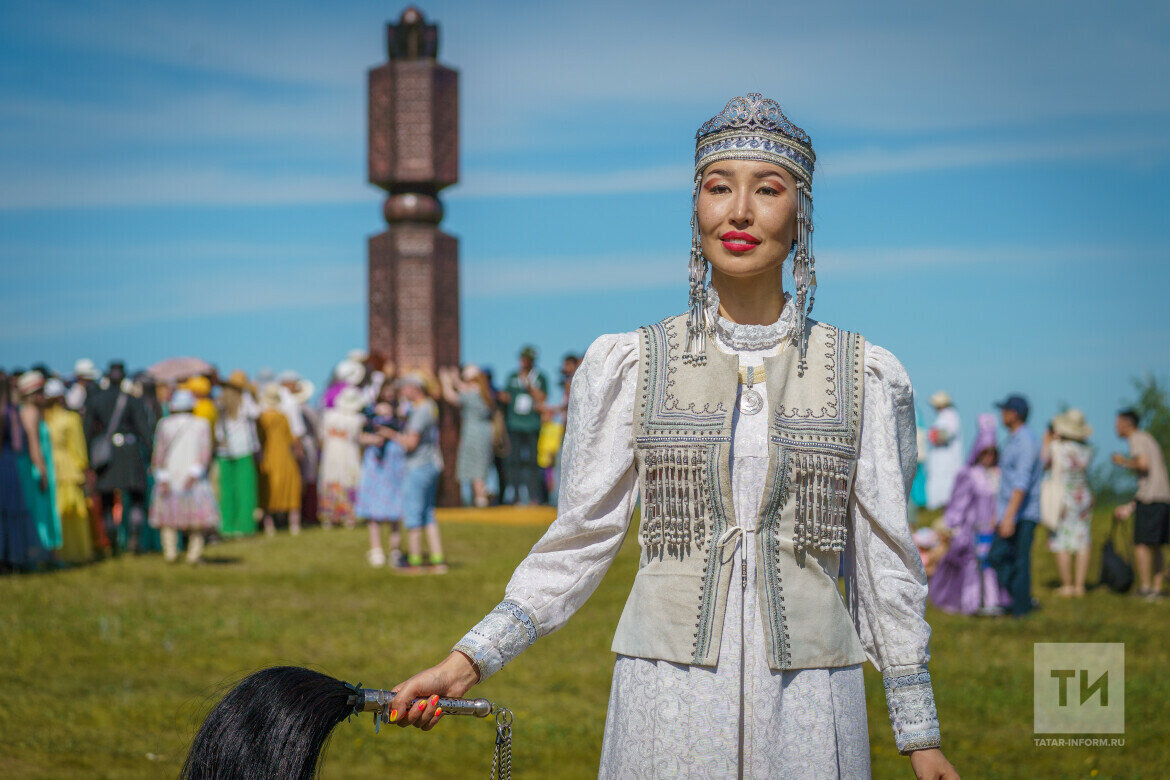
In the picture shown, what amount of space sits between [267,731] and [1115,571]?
12.9 m

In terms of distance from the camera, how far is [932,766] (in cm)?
277

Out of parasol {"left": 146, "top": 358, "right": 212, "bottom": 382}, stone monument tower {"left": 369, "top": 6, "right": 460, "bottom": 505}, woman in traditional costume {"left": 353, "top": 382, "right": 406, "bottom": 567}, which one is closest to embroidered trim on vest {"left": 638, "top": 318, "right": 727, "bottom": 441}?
woman in traditional costume {"left": 353, "top": 382, "right": 406, "bottom": 567}

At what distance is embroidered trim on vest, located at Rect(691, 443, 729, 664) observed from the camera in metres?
2.77

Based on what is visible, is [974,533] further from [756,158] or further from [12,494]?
[756,158]

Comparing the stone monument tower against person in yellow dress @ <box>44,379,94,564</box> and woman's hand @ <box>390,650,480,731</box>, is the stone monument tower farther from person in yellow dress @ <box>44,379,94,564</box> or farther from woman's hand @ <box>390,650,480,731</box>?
woman's hand @ <box>390,650,480,731</box>

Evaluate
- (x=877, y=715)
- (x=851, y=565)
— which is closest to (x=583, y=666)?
(x=877, y=715)

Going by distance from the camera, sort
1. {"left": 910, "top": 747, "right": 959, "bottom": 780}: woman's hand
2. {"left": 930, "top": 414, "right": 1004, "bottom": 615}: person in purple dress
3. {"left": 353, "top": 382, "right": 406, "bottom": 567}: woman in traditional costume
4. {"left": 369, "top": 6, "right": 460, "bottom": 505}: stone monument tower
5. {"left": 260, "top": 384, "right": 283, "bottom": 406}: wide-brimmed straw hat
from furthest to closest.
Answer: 1. {"left": 369, "top": 6, "right": 460, "bottom": 505}: stone monument tower
2. {"left": 260, "top": 384, "right": 283, "bottom": 406}: wide-brimmed straw hat
3. {"left": 353, "top": 382, "right": 406, "bottom": 567}: woman in traditional costume
4. {"left": 930, "top": 414, "right": 1004, "bottom": 615}: person in purple dress
5. {"left": 910, "top": 747, "right": 959, "bottom": 780}: woman's hand

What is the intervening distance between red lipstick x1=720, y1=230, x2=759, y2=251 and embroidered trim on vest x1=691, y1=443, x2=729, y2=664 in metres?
0.44

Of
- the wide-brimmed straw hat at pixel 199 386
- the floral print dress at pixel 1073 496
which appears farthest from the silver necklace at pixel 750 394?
the wide-brimmed straw hat at pixel 199 386

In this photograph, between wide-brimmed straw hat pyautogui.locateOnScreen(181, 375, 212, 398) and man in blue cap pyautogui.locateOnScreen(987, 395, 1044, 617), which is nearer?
man in blue cap pyautogui.locateOnScreen(987, 395, 1044, 617)

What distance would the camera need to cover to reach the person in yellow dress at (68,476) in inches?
571

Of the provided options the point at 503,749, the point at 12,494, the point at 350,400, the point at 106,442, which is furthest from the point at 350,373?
the point at 503,749

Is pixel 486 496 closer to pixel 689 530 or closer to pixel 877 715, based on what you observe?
pixel 877 715

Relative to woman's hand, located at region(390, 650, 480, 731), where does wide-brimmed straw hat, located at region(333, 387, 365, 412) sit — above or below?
above
